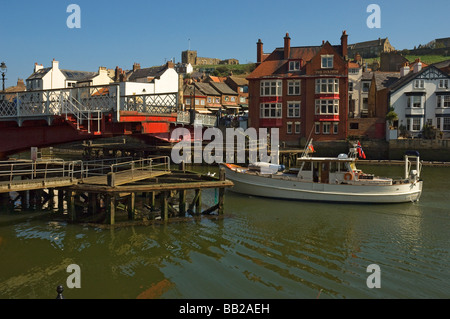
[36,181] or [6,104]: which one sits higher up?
[6,104]

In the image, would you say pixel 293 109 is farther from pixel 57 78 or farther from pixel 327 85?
pixel 57 78

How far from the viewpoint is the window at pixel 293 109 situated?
2115 inches

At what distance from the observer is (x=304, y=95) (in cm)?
5319

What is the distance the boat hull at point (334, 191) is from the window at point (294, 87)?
2770 centimetres

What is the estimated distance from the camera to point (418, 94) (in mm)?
54562

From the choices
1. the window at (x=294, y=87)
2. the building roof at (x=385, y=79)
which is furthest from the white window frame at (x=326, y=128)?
the building roof at (x=385, y=79)

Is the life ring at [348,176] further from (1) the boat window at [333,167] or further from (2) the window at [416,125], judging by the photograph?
(2) the window at [416,125]

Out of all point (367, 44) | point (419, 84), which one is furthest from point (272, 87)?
point (367, 44)

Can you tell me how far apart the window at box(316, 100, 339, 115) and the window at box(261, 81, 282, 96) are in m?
5.37

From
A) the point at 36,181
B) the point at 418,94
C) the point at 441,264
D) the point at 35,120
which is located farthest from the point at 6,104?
the point at 418,94

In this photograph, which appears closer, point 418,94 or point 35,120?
point 35,120
